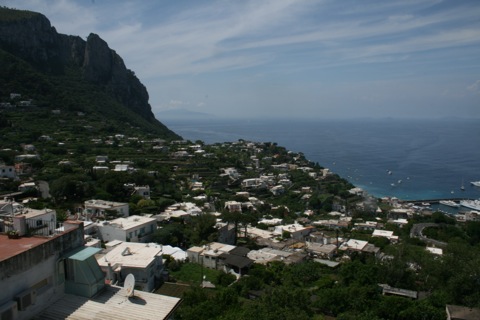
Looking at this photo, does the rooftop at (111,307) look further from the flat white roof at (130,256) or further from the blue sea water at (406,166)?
the blue sea water at (406,166)

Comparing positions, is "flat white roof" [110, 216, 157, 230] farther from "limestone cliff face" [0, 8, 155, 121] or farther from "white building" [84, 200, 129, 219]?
"limestone cliff face" [0, 8, 155, 121]

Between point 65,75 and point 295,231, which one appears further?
point 65,75

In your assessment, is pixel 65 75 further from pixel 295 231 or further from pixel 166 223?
pixel 295 231

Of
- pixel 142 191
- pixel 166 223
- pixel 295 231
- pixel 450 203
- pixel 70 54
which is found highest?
pixel 70 54

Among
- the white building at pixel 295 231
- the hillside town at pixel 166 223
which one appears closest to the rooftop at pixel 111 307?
the hillside town at pixel 166 223

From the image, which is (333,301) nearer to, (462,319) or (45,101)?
(462,319)

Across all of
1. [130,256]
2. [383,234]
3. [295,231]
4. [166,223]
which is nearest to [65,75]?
[166,223]

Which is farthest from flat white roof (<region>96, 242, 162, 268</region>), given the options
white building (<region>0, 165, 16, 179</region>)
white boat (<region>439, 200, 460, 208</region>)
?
white boat (<region>439, 200, 460, 208</region>)

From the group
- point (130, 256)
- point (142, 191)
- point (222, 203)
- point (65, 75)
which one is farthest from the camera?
point (65, 75)

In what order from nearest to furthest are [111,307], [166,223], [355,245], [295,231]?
[111,307]
[355,245]
[166,223]
[295,231]

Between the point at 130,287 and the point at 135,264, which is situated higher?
the point at 130,287
